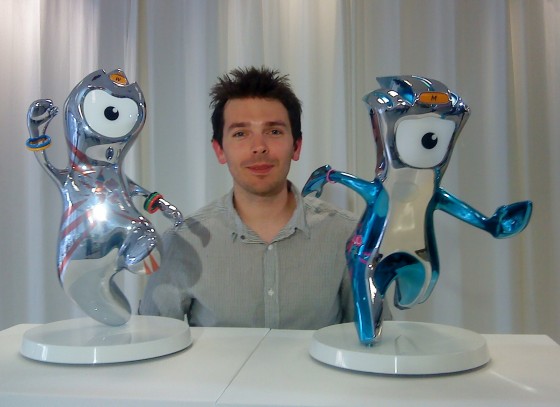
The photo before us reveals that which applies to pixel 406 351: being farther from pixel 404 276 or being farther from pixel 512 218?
pixel 512 218

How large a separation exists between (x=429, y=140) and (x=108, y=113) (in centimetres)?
42

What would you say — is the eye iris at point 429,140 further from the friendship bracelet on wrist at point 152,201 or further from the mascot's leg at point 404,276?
the friendship bracelet on wrist at point 152,201

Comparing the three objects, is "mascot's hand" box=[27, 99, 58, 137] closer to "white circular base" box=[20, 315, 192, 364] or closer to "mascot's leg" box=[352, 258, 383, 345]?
"white circular base" box=[20, 315, 192, 364]

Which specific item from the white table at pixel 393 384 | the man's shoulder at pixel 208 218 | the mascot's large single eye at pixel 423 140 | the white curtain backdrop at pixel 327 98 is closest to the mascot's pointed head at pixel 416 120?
the mascot's large single eye at pixel 423 140

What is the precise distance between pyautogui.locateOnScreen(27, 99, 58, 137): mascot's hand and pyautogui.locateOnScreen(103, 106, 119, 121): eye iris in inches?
3.8

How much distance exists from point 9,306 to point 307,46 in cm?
101

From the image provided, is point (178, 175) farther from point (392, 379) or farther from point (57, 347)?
point (392, 379)

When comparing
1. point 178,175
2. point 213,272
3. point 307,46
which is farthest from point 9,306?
point 307,46

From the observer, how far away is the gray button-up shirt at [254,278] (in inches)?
39.8

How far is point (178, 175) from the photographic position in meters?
1.38

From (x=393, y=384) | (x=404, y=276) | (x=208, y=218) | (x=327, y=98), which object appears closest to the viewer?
(x=393, y=384)

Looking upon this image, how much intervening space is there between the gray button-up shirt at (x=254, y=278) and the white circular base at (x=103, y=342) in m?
0.26

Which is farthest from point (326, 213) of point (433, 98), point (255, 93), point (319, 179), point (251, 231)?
point (433, 98)

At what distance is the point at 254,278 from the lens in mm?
1022
